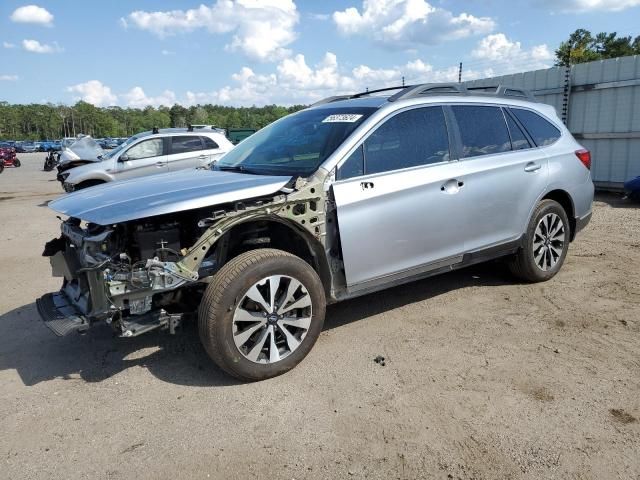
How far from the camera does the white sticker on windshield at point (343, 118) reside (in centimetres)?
416

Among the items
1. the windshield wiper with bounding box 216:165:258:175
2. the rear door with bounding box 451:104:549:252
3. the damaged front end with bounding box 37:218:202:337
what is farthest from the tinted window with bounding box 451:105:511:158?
the damaged front end with bounding box 37:218:202:337

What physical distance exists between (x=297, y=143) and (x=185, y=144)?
8.06m

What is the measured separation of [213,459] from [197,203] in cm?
151

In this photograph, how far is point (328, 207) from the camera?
3779 millimetres

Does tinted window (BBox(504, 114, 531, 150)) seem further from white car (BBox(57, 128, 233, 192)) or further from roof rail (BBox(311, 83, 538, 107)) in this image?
white car (BBox(57, 128, 233, 192))

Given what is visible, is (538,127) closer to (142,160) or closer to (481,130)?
(481,130)

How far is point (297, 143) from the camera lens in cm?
436

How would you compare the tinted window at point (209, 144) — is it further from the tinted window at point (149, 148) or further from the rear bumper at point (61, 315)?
the rear bumper at point (61, 315)

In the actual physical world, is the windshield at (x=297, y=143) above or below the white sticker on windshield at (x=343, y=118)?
below

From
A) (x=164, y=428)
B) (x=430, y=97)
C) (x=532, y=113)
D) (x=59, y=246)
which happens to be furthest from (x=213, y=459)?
(x=532, y=113)

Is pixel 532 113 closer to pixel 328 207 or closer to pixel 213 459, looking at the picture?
pixel 328 207

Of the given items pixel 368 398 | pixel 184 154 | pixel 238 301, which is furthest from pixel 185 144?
pixel 368 398

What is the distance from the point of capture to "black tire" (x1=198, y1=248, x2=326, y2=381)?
330 cm

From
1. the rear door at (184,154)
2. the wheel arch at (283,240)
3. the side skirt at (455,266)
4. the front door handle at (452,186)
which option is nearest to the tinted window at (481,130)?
the front door handle at (452,186)
